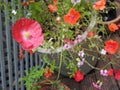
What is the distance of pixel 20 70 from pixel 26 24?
1124mm

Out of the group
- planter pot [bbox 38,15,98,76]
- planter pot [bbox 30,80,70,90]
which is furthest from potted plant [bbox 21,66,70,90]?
planter pot [bbox 38,15,98,76]

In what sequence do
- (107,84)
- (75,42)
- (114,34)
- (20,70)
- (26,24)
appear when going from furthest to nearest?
(114,34) → (20,70) → (107,84) → (75,42) → (26,24)

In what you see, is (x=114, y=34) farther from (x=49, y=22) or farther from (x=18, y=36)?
(x=18, y=36)

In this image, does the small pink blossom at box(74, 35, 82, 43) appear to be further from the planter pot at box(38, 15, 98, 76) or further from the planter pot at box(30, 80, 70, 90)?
the planter pot at box(30, 80, 70, 90)

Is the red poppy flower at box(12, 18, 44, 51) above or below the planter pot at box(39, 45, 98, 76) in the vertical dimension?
above

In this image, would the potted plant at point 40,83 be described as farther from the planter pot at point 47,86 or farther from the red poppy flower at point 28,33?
the red poppy flower at point 28,33

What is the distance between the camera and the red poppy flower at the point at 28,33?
3.97ft

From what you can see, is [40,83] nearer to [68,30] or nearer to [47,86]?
[47,86]

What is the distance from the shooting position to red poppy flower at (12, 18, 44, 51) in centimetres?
121

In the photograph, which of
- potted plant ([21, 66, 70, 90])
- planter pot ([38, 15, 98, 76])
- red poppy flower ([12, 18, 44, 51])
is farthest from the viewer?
planter pot ([38, 15, 98, 76])

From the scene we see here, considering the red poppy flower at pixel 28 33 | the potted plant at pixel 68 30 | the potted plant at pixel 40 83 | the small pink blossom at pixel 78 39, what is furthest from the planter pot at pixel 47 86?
the red poppy flower at pixel 28 33

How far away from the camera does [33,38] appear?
48.9 inches

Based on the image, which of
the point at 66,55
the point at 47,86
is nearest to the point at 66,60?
the point at 66,55

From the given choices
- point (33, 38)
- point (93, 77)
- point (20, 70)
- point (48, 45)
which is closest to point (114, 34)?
point (93, 77)
